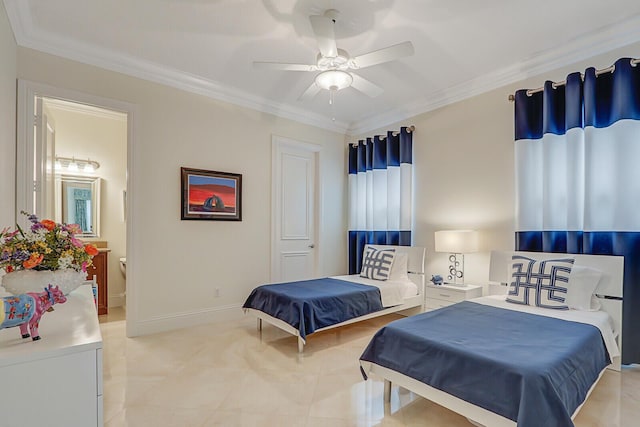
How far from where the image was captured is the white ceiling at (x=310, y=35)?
256 cm

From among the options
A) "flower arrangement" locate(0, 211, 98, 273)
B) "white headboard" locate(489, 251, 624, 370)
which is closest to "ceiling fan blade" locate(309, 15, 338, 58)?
"flower arrangement" locate(0, 211, 98, 273)

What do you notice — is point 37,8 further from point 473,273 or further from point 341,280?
point 473,273

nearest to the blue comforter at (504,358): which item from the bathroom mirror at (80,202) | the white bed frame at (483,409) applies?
the white bed frame at (483,409)

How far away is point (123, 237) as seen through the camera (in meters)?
4.89

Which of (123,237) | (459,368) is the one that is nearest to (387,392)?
(459,368)

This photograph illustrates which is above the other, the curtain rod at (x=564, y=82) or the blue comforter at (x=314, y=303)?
the curtain rod at (x=564, y=82)

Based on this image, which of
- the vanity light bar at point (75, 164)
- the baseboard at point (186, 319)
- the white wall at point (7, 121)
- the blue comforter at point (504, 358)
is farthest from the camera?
the vanity light bar at point (75, 164)

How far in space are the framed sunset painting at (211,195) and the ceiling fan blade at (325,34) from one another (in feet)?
7.02

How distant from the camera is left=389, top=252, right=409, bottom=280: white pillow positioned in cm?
409

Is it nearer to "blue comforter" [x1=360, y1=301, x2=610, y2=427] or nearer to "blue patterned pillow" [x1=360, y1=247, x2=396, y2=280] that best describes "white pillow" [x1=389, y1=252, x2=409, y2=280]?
"blue patterned pillow" [x1=360, y1=247, x2=396, y2=280]

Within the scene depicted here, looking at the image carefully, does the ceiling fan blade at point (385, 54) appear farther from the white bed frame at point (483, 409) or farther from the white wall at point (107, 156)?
the white wall at point (107, 156)

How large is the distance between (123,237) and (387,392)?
4.39 meters

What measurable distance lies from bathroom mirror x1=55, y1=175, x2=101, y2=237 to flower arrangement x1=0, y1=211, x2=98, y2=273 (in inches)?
152

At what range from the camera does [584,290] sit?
265 cm
